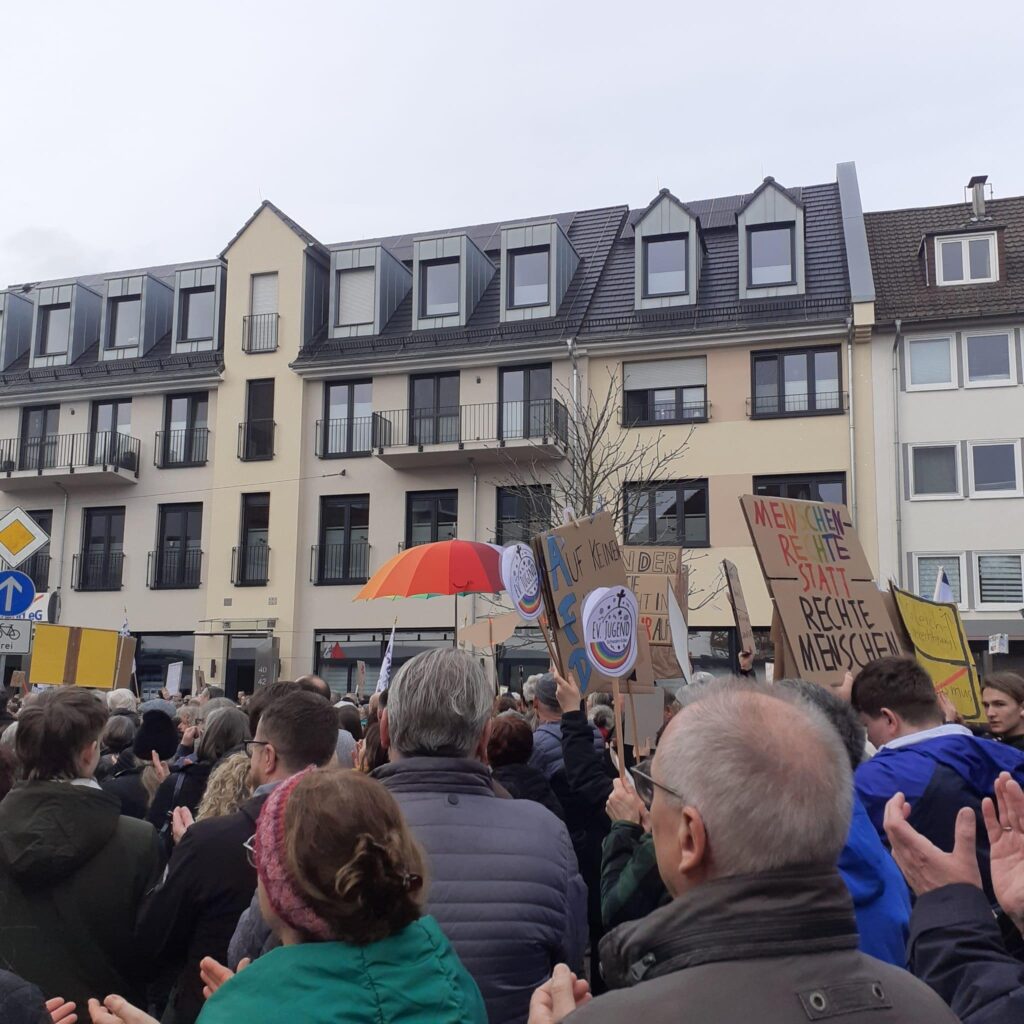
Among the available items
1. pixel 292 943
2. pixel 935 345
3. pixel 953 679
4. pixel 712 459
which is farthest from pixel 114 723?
pixel 935 345

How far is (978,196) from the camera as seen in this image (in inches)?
1066

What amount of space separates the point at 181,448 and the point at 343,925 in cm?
2828

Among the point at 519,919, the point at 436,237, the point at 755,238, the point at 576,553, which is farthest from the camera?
the point at 436,237

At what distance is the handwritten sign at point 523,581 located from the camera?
6.55 meters

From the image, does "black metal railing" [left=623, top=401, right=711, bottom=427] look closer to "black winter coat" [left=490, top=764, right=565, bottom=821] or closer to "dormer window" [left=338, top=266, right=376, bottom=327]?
"dormer window" [left=338, top=266, right=376, bottom=327]

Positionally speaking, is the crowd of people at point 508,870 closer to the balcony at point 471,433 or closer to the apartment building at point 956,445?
the apartment building at point 956,445

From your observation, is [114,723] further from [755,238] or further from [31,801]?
[755,238]

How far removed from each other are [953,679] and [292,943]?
21.3 ft

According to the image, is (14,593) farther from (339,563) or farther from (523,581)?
(339,563)

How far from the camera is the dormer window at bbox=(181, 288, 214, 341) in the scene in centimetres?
3014

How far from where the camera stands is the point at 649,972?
1.74 meters

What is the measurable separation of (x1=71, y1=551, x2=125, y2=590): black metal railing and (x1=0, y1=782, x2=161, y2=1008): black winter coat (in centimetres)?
2684

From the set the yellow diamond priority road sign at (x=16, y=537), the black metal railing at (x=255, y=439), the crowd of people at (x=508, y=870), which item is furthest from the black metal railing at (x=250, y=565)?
the crowd of people at (x=508, y=870)

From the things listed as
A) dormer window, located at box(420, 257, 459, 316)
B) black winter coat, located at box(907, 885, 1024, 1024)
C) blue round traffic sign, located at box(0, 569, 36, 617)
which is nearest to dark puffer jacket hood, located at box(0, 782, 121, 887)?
black winter coat, located at box(907, 885, 1024, 1024)
